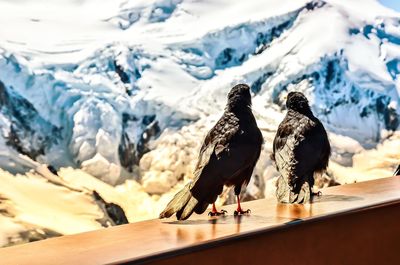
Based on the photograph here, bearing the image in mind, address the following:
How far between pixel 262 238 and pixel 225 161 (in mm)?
171

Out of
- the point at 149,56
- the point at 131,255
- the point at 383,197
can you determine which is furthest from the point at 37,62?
the point at 383,197

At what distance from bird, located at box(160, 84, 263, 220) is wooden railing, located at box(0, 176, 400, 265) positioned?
40mm

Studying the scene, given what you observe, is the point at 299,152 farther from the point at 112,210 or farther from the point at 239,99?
the point at 112,210

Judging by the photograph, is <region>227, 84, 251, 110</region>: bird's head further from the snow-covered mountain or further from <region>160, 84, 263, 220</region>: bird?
the snow-covered mountain

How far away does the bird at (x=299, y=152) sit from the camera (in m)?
1.37

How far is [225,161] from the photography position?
1.17 meters

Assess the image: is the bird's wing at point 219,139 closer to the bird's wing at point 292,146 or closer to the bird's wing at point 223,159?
the bird's wing at point 223,159

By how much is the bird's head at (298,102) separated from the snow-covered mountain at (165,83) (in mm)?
452

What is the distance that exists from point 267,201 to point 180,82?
0.60m

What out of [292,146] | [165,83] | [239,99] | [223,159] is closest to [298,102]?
[292,146]

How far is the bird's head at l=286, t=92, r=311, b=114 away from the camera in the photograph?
145 centimetres

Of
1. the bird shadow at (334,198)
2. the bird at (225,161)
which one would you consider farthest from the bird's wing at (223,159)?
the bird shadow at (334,198)

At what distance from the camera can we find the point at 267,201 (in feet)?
4.82

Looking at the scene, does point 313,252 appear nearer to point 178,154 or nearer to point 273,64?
point 178,154
